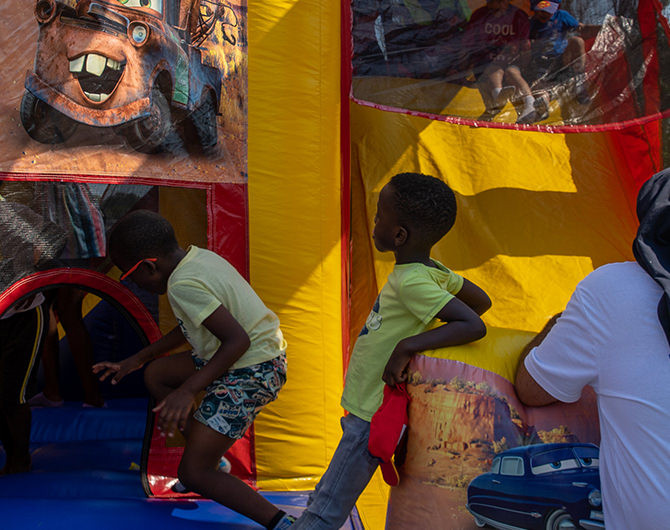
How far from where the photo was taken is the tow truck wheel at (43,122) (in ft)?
7.97

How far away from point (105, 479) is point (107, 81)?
5.66ft

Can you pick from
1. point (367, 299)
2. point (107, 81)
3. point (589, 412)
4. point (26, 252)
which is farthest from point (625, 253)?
point (26, 252)

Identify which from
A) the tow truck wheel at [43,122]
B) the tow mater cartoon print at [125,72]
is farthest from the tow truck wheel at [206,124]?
the tow truck wheel at [43,122]

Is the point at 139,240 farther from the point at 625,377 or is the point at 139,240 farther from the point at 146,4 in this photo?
the point at 625,377

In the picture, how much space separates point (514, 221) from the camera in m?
3.36

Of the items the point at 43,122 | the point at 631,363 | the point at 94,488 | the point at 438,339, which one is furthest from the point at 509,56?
the point at 94,488

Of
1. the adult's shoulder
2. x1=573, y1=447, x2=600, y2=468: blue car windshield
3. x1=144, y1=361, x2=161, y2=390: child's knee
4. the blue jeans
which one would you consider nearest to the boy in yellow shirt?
x1=144, y1=361, x2=161, y2=390: child's knee

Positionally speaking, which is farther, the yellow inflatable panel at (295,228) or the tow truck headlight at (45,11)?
the yellow inflatable panel at (295,228)

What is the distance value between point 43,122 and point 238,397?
4.40 feet

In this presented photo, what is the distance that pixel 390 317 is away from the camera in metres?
1.84

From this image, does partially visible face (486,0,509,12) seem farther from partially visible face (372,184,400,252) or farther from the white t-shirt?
the white t-shirt

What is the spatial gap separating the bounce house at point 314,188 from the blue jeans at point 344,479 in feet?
0.38

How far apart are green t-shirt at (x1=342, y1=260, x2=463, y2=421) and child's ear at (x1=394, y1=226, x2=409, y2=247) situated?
2.7 inches

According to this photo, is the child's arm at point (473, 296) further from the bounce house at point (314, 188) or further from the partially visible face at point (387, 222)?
the partially visible face at point (387, 222)
